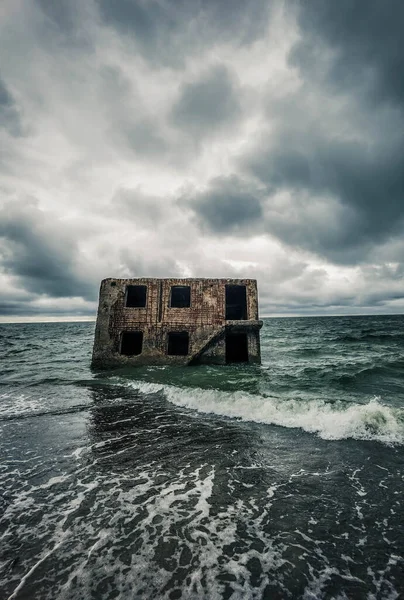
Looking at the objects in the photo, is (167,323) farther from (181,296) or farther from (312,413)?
(312,413)

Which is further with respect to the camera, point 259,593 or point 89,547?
point 89,547

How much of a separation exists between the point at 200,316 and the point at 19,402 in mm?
9276

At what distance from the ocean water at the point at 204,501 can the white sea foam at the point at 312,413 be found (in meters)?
0.05

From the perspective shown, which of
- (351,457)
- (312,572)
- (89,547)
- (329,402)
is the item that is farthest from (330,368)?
(89,547)

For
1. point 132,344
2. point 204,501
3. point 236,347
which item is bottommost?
point 204,501

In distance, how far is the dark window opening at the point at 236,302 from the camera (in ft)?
66.5

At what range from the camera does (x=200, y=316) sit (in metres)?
16.3

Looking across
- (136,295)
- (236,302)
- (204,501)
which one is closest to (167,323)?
(136,295)

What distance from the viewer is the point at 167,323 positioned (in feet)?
53.1

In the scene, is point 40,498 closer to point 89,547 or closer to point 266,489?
point 89,547

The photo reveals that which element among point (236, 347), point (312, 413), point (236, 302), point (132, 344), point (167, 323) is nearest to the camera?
point (312, 413)

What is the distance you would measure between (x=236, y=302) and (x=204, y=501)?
58.3 feet

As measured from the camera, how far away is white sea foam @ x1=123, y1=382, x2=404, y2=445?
688 cm

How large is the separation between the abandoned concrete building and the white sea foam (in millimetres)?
5515
